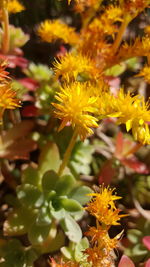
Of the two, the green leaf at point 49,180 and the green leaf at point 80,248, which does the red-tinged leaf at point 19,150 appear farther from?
the green leaf at point 80,248

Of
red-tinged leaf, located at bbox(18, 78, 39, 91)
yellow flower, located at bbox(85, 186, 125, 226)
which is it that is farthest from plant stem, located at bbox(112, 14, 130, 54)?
yellow flower, located at bbox(85, 186, 125, 226)

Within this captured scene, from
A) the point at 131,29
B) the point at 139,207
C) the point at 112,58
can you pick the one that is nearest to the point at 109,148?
the point at 139,207

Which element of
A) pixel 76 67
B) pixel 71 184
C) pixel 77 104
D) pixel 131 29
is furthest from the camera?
pixel 131 29

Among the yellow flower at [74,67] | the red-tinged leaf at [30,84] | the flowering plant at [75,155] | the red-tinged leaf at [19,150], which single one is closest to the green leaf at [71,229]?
the flowering plant at [75,155]

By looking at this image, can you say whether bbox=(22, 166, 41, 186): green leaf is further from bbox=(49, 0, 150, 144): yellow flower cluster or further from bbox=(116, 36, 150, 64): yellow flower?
bbox=(116, 36, 150, 64): yellow flower

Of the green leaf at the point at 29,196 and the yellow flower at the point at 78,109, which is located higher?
the yellow flower at the point at 78,109

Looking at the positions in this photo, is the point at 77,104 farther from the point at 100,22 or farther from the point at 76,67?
the point at 100,22
